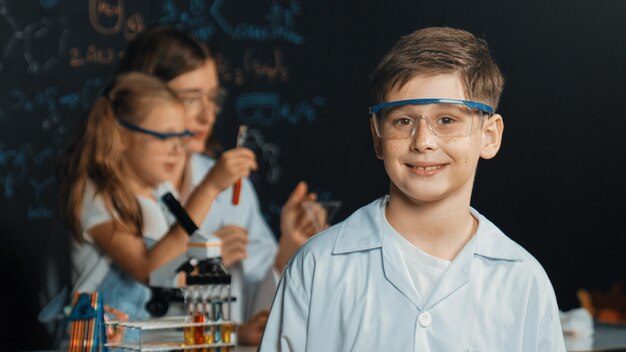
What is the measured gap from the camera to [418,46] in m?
1.33

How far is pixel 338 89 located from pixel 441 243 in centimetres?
258

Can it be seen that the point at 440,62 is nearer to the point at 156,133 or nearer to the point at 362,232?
the point at 362,232

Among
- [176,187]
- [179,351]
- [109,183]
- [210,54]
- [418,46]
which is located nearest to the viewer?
[418,46]

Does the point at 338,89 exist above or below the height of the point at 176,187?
above

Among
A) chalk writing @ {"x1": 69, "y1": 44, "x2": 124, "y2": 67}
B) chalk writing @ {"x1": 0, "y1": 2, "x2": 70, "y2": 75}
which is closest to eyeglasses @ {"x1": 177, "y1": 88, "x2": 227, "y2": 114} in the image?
chalk writing @ {"x1": 69, "y1": 44, "x2": 124, "y2": 67}

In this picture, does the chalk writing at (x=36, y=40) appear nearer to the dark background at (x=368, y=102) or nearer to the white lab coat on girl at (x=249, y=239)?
the dark background at (x=368, y=102)

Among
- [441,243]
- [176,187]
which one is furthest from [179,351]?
[176,187]

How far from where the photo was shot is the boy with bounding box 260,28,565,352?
1.28m

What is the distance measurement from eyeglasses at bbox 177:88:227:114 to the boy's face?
2.14 meters

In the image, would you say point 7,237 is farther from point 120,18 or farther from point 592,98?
point 592,98

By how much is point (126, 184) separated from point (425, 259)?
6.40ft

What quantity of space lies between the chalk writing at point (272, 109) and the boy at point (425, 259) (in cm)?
252

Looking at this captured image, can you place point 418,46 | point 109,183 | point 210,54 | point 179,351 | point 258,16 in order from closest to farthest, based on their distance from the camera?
1. point 418,46
2. point 179,351
3. point 109,183
4. point 210,54
5. point 258,16

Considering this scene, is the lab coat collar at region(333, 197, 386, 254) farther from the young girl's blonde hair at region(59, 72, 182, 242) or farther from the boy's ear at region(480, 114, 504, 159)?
the young girl's blonde hair at region(59, 72, 182, 242)
